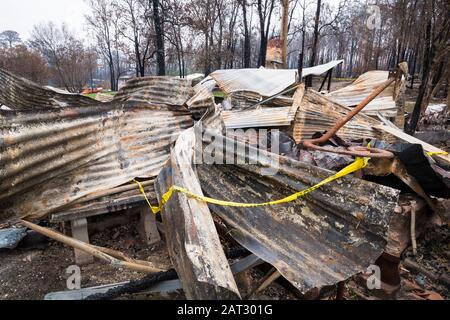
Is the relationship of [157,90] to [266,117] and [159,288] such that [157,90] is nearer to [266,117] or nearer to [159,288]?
[266,117]

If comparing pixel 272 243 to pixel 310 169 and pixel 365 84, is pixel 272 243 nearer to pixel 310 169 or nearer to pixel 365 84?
pixel 310 169

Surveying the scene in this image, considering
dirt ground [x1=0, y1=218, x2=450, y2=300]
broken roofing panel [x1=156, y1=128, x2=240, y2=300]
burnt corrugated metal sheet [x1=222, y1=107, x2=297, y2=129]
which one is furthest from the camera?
burnt corrugated metal sheet [x1=222, y1=107, x2=297, y2=129]

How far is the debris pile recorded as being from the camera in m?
1.93

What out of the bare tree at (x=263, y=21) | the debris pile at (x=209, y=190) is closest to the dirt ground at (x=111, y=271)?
the debris pile at (x=209, y=190)

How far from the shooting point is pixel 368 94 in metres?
6.36

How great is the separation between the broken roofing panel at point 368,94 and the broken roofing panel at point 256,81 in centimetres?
101

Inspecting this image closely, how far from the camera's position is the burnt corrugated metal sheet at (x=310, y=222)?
1903 millimetres

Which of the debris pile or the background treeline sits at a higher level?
the background treeline

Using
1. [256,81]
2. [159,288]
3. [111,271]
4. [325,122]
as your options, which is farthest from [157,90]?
[256,81]

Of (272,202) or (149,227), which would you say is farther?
(149,227)

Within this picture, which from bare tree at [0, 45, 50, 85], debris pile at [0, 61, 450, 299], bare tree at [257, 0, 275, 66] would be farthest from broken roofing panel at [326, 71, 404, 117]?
bare tree at [0, 45, 50, 85]

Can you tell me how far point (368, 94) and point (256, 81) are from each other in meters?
2.37

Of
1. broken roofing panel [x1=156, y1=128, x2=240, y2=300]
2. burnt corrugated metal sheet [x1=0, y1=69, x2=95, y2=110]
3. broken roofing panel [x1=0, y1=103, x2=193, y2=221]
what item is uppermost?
burnt corrugated metal sheet [x1=0, y1=69, x2=95, y2=110]

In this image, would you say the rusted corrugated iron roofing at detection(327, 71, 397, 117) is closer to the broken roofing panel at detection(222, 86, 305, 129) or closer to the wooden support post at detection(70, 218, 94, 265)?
the broken roofing panel at detection(222, 86, 305, 129)
